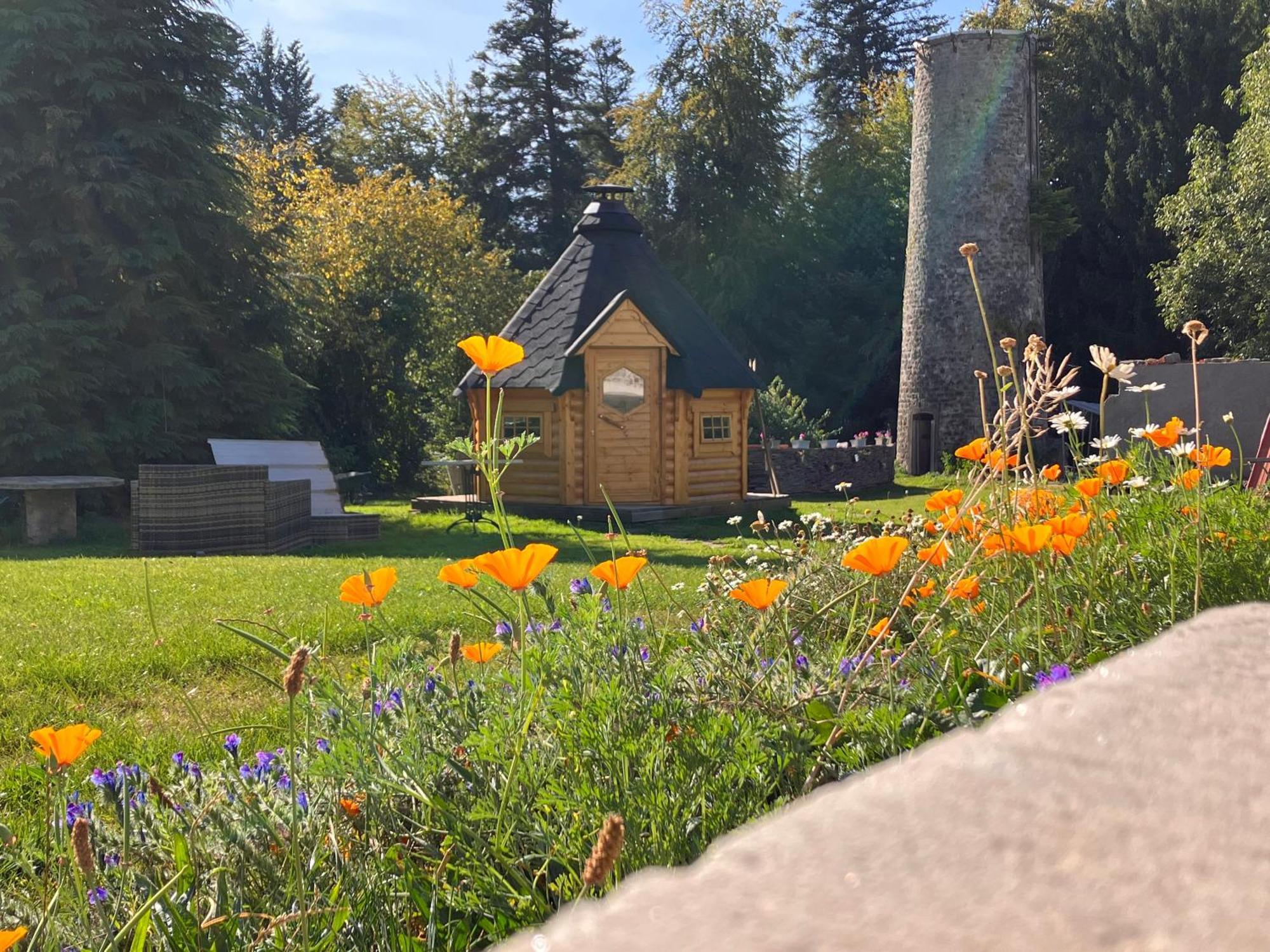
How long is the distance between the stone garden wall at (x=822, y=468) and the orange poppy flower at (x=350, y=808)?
18.6 m

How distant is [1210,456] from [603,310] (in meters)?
14.1

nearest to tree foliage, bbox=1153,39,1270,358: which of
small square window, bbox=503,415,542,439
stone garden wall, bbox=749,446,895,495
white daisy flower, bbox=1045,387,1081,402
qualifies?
stone garden wall, bbox=749,446,895,495

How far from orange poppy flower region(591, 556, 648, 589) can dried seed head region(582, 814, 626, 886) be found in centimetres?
124

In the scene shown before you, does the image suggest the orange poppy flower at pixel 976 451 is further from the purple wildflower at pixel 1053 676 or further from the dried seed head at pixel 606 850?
the dried seed head at pixel 606 850

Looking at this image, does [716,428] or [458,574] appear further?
[716,428]

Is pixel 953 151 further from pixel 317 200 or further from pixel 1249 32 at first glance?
pixel 317 200

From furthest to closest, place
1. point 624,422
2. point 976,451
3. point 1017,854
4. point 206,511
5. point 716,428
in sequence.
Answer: point 716,428
point 624,422
point 206,511
point 976,451
point 1017,854

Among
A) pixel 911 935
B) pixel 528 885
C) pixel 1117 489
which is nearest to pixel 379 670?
pixel 528 885

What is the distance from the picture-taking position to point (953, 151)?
23.7m

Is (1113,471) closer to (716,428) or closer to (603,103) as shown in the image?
(716,428)

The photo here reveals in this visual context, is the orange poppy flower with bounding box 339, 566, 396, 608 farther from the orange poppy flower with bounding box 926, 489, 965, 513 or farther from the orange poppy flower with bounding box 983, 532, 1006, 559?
the orange poppy flower with bounding box 983, 532, 1006, 559

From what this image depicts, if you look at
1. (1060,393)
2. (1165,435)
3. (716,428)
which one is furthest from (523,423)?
(1060,393)

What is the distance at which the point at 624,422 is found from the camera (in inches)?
675

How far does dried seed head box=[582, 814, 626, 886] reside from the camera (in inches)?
42.8
